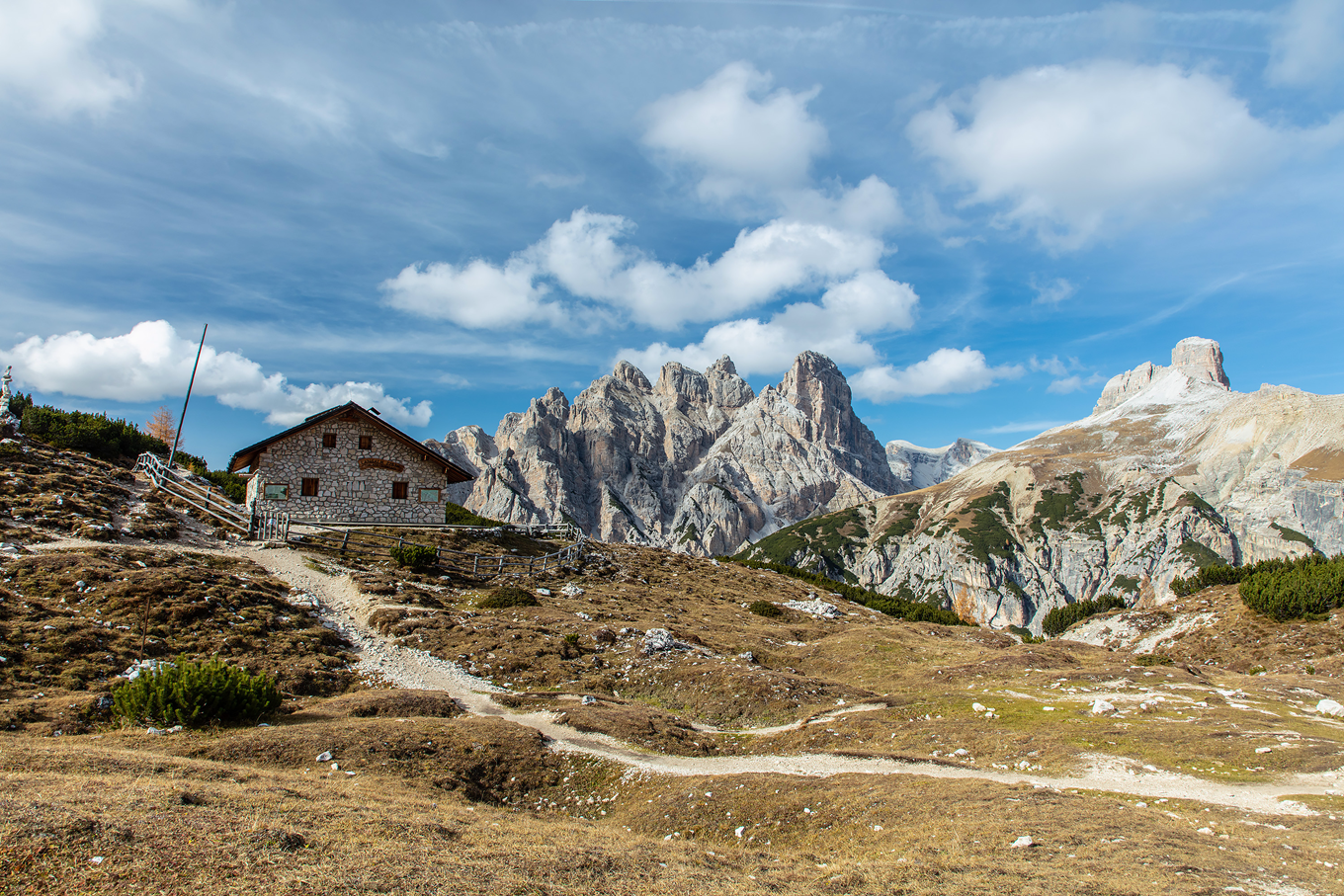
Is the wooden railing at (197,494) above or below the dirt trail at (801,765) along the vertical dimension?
above

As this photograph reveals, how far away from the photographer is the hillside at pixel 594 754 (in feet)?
26.5

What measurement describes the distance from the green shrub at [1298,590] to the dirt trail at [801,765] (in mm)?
29641

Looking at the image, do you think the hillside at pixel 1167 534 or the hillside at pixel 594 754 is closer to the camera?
the hillside at pixel 594 754

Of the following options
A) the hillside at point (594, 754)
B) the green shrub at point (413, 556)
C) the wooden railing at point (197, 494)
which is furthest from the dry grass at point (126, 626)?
the wooden railing at point (197, 494)

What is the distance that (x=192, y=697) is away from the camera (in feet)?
47.1

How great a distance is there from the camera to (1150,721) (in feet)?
59.2

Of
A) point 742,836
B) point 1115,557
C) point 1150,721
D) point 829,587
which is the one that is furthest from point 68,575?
point 1115,557

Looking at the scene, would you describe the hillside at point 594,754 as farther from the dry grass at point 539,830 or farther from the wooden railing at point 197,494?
the wooden railing at point 197,494

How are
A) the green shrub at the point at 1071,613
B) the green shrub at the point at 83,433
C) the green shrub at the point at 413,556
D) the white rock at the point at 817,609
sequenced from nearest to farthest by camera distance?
1. the green shrub at the point at 413,556
2. the white rock at the point at 817,609
3. the green shrub at the point at 83,433
4. the green shrub at the point at 1071,613

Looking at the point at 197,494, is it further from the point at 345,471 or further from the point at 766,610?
the point at 766,610

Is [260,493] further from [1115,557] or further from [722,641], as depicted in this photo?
[1115,557]

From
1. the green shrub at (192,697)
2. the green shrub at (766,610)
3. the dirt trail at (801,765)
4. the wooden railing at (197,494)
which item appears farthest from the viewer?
the green shrub at (766,610)

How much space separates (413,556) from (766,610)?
22.3 meters

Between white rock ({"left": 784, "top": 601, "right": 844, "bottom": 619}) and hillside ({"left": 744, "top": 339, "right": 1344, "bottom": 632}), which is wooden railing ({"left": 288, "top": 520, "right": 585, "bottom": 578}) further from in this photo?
hillside ({"left": 744, "top": 339, "right": 1344, "bottom": 632})
